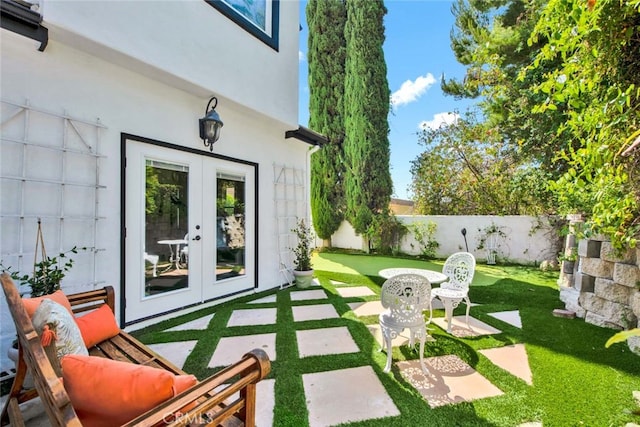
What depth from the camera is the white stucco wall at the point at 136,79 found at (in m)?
2.94

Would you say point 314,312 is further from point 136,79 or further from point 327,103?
point 327,103

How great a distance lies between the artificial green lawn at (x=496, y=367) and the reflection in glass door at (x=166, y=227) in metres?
0.60

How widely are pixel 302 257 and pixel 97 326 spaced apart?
391 centimetres

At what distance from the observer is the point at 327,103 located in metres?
12.1

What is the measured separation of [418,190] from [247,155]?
7969 mm

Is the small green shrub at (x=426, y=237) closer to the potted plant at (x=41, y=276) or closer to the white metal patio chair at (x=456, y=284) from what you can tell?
the white metal patio chair at (x=456, y=284)

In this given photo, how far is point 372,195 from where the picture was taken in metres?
10.9

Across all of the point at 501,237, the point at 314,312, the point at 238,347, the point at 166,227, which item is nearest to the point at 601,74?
the point at 314,312

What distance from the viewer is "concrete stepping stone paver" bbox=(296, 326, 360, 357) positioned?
3.19 meters

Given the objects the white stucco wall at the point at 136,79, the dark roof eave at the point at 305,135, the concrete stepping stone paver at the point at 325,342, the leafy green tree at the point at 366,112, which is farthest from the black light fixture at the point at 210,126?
the leafy green tree at the point at 366,112

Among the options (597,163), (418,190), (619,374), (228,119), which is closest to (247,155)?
(228,119)

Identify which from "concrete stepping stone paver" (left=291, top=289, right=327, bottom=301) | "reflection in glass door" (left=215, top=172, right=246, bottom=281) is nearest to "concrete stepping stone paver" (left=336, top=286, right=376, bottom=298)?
"concrete stepping stone paver" (left=291, top=289, right=327, bottom=301)

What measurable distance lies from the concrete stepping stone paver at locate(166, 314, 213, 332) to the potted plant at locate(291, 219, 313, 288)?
6.81 feet

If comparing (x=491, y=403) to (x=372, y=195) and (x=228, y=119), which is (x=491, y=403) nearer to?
(x=228, y=119)
